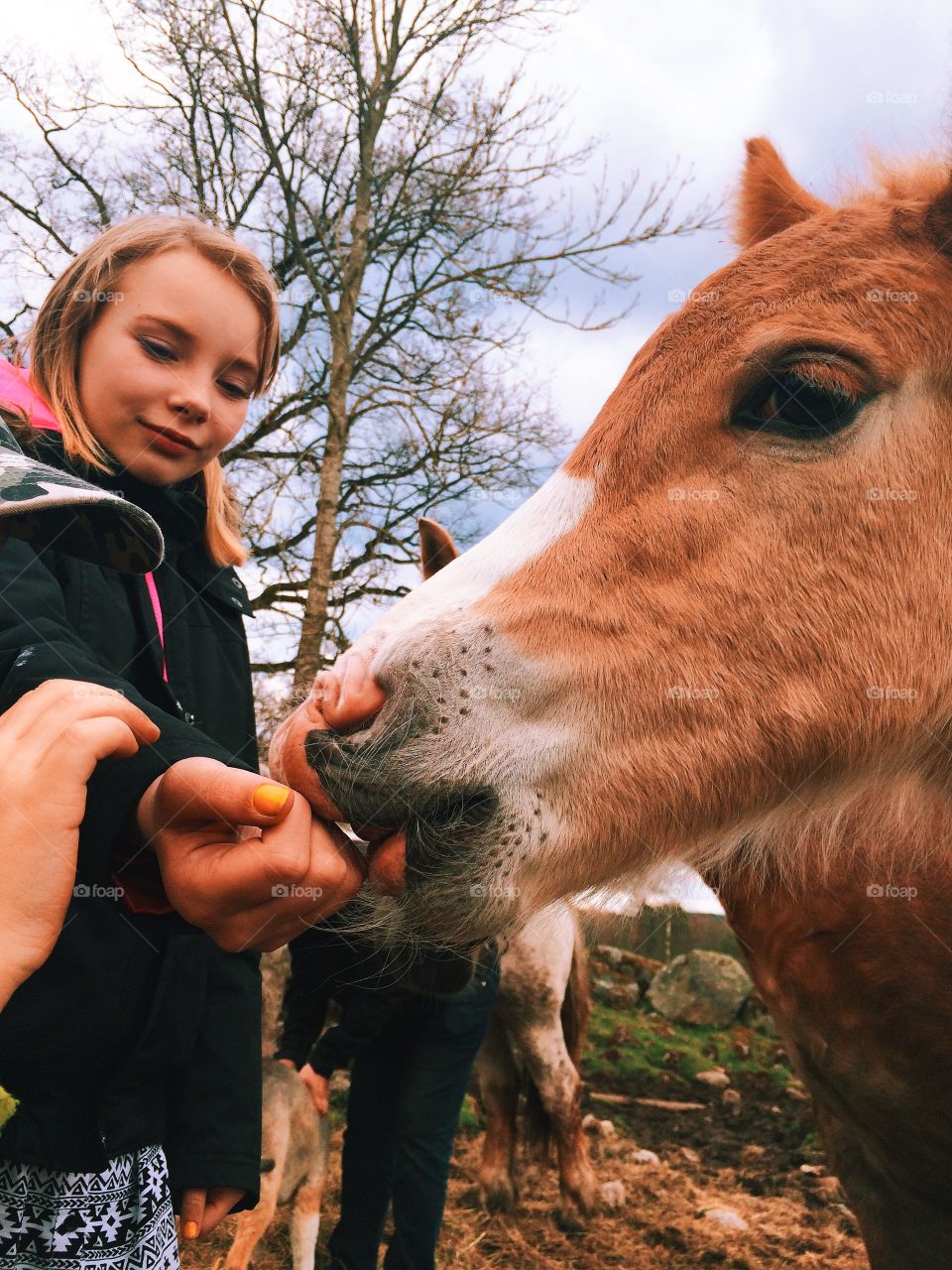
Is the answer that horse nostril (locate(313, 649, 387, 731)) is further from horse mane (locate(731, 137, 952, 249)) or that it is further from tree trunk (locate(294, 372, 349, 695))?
tree trunk (locate(294, 372, 349, 695))

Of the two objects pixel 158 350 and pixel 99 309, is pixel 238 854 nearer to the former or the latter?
pixel 158 350

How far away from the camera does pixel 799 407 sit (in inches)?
70.1

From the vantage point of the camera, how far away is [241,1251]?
12.5 ft

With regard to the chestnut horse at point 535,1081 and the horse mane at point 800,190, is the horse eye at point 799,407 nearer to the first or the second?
the horse mane at point 800,190

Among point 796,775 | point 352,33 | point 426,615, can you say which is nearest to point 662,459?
point 426,615

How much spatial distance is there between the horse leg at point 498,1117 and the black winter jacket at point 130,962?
4249 mm

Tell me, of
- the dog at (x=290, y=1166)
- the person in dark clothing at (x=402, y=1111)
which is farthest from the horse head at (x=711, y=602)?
the dog at (x=290, y=1166)

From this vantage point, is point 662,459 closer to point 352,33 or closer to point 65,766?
point 65,766

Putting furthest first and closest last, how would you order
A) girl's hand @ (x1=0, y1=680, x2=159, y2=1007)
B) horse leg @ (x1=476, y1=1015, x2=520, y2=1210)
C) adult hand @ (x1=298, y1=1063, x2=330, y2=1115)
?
horse leg @ (x1=476, y1=1015, x2=520, y2=1210) → adult hand @ (x1=298, y1=1063, x2=330, y2=1115) → girl's hand @ (x1=0, y1=680, x2=159, y2=1007)

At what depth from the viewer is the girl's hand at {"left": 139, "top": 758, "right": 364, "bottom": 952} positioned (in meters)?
1.12

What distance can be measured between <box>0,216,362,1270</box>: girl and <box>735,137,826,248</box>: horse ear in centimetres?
145

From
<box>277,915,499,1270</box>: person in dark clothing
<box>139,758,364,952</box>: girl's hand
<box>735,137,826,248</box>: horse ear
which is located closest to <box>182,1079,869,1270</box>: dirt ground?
<box>277,915,499,1270</box>: person in dark clothing

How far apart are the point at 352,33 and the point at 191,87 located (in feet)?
6.19

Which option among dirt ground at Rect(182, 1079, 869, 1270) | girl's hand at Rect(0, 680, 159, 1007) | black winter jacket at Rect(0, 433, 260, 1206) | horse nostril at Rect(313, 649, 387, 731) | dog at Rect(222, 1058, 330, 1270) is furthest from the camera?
dirt ground at Rect(182, 1079, 869, 1270)
